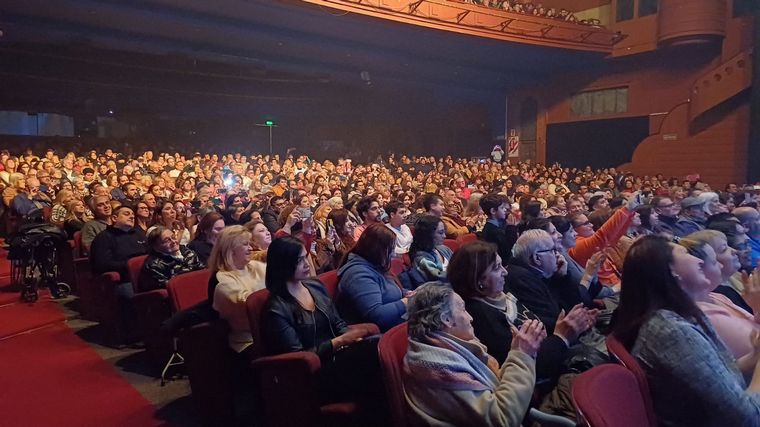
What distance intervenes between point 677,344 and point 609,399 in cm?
30

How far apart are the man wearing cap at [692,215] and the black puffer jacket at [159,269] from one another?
4206 mm

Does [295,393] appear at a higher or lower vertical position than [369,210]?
lower

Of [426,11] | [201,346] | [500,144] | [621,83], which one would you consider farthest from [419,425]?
[500,144]

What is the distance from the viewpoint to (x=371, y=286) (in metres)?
2.53

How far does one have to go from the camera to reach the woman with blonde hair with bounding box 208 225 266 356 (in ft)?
8.36

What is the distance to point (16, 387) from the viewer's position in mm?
3105

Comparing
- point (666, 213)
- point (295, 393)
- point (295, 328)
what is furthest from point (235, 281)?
point (666, 213)

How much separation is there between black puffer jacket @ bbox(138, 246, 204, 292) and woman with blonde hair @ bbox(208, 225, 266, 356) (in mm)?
805

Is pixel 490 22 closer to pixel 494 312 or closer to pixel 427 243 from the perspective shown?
pixel 427 243

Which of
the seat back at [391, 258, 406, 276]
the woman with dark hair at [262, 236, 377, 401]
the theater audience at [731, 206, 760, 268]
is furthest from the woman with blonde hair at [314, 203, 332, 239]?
the theater audience at [731, 206, 760, 268]

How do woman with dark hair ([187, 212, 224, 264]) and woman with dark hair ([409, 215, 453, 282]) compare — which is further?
woman with dark hair ([187, 212, 224, 264])

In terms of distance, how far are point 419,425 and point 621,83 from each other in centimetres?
1523

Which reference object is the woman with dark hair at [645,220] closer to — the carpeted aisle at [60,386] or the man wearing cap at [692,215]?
the man wearing cap at [692,215]

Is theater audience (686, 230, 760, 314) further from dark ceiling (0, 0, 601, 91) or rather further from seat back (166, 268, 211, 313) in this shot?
dark ceiling (0, 0, 601, 91)
